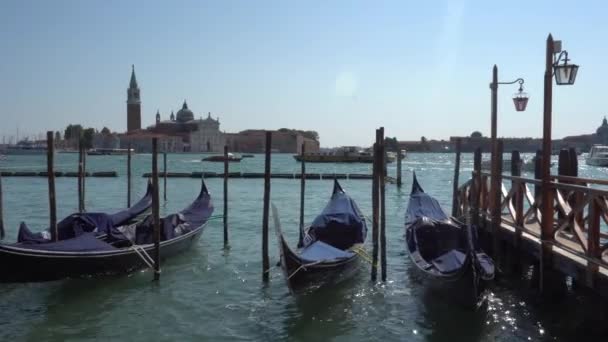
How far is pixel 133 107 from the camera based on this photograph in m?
90.8

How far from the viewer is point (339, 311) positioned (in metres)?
5.62

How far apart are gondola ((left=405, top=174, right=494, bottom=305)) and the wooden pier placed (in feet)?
1.40

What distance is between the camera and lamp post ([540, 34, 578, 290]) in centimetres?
494

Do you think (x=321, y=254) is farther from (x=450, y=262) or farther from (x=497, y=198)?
(x=497, y=198)

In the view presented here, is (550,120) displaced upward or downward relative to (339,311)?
upward

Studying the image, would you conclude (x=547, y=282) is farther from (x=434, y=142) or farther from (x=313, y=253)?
(x=434, y=142)

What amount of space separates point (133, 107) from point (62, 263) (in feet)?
291

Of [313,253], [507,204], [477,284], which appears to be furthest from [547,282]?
[313,253]

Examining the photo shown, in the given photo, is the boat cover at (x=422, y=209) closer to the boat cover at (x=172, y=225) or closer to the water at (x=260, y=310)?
the water at (x=260, y=310)

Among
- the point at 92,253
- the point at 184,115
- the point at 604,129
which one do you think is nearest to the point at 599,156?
the point at 604,129

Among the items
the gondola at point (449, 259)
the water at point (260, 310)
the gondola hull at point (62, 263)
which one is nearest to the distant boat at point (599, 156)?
the gondola at point (449, 259)

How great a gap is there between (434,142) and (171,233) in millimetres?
109939

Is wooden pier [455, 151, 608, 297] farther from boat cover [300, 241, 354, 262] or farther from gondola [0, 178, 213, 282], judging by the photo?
gondola [0, 178, 213, 282]

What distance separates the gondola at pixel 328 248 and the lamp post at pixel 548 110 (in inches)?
81.1
